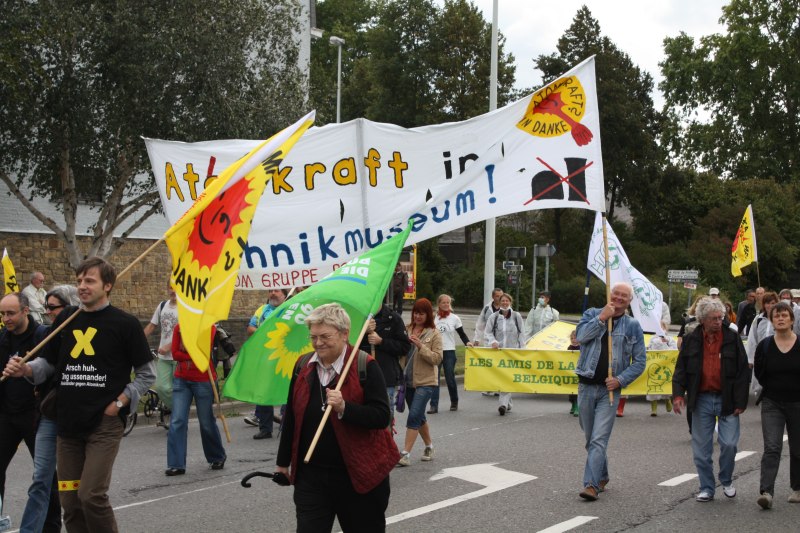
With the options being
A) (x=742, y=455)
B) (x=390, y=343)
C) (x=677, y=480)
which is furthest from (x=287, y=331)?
(x=742, y=455)

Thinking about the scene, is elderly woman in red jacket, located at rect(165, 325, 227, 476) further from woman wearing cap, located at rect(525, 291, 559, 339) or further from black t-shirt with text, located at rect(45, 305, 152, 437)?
woman wearing cap, located at rect(525, 291, 559, 339)

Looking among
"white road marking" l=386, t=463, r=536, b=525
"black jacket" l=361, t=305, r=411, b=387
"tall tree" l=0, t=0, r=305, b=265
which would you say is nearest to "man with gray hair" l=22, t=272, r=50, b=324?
"tall tree" l=0, t=0, r=305, b=265

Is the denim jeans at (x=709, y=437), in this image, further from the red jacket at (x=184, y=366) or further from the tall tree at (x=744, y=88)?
the tall tree at (x=744, y=88)

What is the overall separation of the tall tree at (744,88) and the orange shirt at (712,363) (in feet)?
148

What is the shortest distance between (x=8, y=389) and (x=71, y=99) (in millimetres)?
13901

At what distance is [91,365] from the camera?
572 centimetres

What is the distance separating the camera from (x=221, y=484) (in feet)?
29.6

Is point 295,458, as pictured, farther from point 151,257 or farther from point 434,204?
point 151,257

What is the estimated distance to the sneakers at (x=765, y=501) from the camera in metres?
8.06

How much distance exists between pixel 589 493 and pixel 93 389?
426cm

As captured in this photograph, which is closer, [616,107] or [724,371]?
[724,371]

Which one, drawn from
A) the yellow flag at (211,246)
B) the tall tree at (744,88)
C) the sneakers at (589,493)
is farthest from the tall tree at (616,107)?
the yellow flag at (211,246)

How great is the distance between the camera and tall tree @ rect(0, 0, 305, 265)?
18688 mm

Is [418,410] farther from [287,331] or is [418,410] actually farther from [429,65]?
[429,65]
